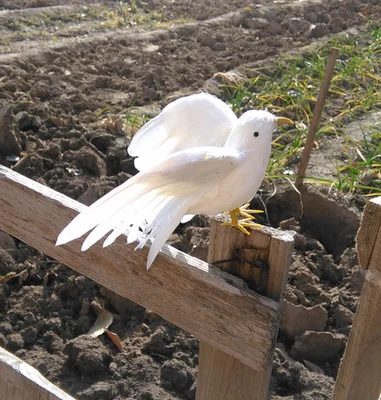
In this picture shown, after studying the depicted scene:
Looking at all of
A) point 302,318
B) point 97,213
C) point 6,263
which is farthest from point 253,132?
point 6,263

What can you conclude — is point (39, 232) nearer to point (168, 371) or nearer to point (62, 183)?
point (168, 371)

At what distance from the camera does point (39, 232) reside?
6.13 feet

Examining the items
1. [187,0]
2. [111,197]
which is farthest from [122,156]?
[187,0]

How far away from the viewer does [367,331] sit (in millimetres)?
1529

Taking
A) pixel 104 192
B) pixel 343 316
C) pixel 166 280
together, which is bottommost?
pixel 343 316

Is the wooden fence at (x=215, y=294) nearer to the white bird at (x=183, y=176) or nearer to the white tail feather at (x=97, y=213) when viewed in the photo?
the white bird at (x=183, y=176)

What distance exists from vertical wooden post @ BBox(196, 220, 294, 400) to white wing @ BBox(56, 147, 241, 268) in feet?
0.38

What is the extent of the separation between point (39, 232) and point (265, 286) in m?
0.70

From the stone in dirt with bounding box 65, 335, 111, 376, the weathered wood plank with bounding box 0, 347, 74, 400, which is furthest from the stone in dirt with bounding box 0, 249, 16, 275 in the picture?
the weathered wood plank with bounding box 0, 347, 74, 400

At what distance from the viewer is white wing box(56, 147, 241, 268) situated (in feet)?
4.89

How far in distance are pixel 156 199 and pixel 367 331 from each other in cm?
60

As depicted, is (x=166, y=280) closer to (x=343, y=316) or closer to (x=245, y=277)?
(x=245, y=277)

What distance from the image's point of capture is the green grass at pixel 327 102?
4043mm

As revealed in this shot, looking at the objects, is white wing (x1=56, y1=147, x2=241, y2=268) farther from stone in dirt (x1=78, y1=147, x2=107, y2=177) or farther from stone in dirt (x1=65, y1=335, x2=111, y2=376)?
stone in dirt (x1=78, y1=147, x2=107, y2=177)
